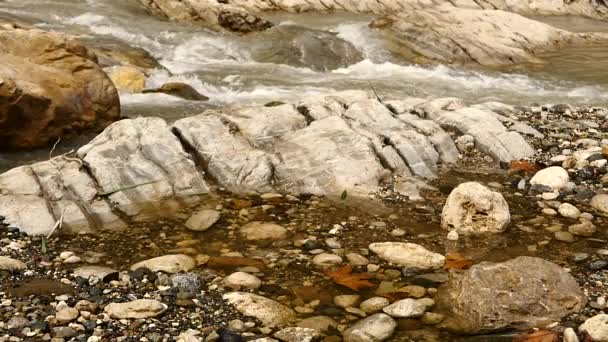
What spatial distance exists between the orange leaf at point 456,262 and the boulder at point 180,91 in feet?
26.4

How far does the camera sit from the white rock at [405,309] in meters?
4.66

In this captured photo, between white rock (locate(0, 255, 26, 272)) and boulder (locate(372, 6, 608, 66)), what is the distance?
1583 centimetres

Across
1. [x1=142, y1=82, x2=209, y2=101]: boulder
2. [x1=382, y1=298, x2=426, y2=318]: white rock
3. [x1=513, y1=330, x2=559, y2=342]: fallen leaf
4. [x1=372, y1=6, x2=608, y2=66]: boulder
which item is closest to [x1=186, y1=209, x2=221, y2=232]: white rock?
[x1=382, y1=298, x2=426, y2=318]: white rock

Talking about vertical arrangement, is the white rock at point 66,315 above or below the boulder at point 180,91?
above

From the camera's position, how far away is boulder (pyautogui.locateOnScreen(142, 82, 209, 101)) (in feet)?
41.3

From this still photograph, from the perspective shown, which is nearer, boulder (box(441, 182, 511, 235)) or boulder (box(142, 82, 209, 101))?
boulder (box(441, 182, 511, 235))

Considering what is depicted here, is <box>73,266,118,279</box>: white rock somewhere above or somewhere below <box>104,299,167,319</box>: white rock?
below

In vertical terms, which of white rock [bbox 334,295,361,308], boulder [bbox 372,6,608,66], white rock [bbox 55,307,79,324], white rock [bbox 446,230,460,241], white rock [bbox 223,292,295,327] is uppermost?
white rock [bbox 55,307,79,324]

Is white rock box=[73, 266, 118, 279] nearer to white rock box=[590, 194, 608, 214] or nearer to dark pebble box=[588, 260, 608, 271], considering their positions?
dark pebble box=[588, 260, 608, 271]

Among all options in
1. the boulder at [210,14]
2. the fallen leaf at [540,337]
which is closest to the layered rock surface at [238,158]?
the fallen leaf at [540,337]

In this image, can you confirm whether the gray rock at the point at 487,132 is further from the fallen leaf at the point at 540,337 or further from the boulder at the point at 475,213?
the fallen leaf at the point at 540,337

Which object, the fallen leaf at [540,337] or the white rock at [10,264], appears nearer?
the fallen leaf at [540,337]

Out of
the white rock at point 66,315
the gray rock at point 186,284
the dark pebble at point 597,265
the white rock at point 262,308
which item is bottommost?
the gray rock at point 186,284

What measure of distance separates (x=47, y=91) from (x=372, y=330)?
21.5 feet
